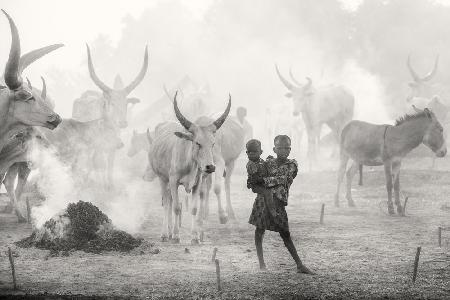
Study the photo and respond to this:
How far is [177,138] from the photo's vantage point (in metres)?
10.5

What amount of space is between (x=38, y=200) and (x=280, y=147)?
9.24m

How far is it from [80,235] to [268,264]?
3187 millimetres

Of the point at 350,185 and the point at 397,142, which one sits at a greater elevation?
the point at 397,142

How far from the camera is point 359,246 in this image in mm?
9359

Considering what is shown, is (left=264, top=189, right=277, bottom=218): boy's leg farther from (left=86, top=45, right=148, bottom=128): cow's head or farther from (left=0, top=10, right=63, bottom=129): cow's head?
(left=86, top=45, right=148, bottom=128): cow's head

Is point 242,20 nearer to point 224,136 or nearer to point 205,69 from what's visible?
point 205,69

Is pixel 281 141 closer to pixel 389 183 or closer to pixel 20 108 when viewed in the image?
pixel 20 108

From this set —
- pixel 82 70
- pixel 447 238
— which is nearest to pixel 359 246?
pixel 447 238

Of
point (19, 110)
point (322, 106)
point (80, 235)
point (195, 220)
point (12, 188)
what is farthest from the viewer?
point (322, 106)

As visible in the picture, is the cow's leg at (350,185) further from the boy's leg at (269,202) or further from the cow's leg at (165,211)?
the boy's leg at (269,202)

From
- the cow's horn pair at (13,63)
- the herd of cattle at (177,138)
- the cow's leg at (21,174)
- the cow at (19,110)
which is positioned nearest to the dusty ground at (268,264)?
the cow's leg at (21,174)

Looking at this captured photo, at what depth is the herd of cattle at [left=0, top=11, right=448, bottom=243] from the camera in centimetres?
851

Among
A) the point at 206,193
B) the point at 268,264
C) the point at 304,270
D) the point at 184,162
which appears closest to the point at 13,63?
the point at 184,162

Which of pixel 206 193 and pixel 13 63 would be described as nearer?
pixel 13 63
